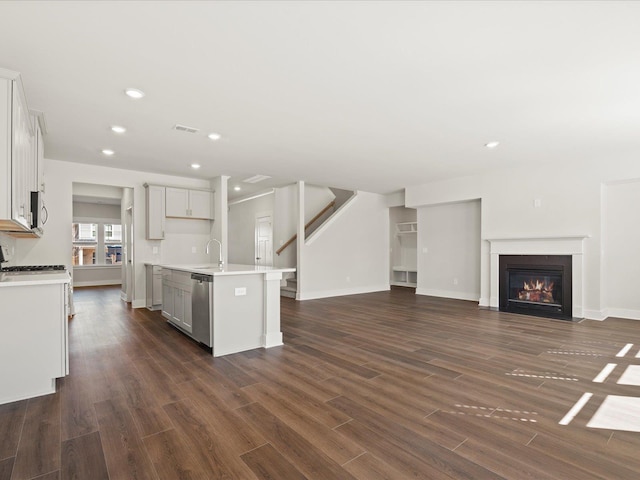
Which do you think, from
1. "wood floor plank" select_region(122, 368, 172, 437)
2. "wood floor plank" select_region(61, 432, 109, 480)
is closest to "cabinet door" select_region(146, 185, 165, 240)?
"wood floor plank" select_region(122, 368, 172, 437)

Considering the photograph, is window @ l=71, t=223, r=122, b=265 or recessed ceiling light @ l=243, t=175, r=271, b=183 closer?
recessed ceiling light @ l=243, t=175, r=271, b=183

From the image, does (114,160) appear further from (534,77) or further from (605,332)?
(605,332)

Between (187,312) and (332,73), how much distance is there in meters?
3.34

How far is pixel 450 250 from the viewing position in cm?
764

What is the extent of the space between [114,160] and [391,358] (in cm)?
531

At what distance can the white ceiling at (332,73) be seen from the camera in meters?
2.11

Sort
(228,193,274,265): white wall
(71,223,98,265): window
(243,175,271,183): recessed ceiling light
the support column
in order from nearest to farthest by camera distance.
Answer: the support column < (243,175,271,183): recessed ceiling light < (228,193,274,265): white wall < (71,223,98,265): window

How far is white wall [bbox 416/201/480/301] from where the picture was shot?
7.25m

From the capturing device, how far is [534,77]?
112 inches

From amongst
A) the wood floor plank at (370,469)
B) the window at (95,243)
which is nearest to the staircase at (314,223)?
the wood floor plank at (370,469)

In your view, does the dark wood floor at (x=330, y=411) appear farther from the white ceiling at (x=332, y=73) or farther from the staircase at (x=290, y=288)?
the staircase at (x=290, y=288)

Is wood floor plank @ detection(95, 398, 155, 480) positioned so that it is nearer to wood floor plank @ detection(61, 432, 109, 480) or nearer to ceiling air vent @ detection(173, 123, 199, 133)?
wood floor plank @ detection(61, 432, 109, 480)

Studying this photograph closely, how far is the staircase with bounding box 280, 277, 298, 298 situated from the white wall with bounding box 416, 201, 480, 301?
3.04 metres

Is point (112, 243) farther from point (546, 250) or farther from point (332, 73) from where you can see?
point (546, 250)
